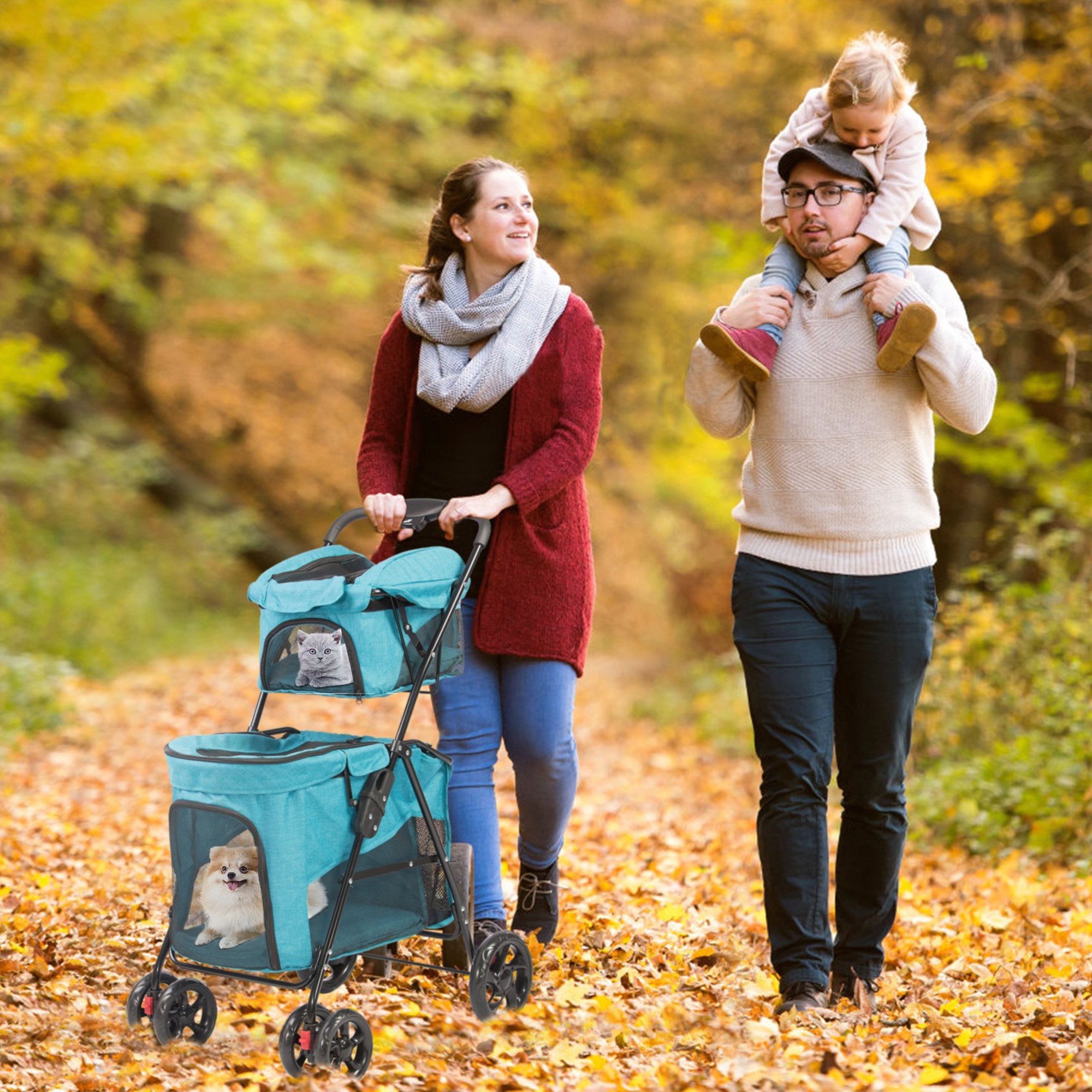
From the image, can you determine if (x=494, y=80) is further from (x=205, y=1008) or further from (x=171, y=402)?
(x=205, y=1008)

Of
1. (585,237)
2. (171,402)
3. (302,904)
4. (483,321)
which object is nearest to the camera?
(302,904)

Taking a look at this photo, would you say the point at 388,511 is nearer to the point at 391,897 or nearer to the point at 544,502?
the point at 544,502

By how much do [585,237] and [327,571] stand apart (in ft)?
37.6

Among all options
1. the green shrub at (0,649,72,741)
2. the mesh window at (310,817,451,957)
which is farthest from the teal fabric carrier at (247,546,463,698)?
the green shrub at (0,649,72,741)

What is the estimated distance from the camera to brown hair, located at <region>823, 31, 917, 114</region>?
3.42m

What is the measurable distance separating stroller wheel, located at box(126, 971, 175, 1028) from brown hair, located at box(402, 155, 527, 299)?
6.23 ft

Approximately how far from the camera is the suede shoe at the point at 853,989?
3.68 meters

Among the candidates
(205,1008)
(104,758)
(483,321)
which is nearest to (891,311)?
(483,321)

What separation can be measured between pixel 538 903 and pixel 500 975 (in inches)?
18.1

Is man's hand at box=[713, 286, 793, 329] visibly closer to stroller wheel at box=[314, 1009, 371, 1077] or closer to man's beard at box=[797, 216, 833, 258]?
man's beard at box=[797, 216, 833, 258]

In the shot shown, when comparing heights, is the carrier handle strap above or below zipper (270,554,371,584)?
below

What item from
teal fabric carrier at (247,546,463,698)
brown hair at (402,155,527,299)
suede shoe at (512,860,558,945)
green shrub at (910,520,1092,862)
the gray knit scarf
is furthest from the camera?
green shrub at (910,520,1092,862)

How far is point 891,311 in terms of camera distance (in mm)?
3389

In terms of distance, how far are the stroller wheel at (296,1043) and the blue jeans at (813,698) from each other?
4.01 feet
